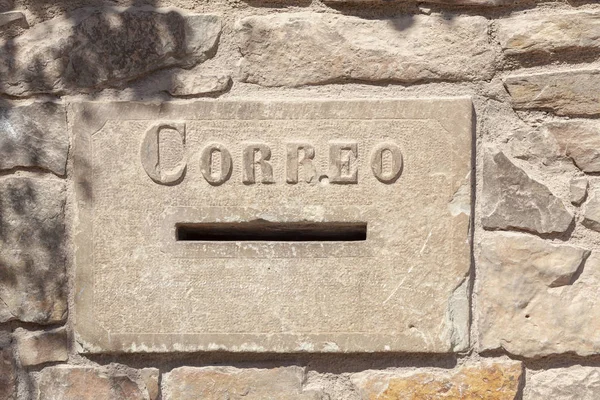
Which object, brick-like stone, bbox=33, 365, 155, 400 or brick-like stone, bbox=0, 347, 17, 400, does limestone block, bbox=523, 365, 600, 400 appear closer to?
brick-like stone, bbox=33, 365, 155, 400

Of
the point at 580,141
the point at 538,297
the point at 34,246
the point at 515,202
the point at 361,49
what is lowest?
the point at 538,297

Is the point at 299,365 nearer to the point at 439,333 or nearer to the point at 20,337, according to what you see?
the point at 439,333

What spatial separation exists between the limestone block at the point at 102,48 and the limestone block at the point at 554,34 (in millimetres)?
748

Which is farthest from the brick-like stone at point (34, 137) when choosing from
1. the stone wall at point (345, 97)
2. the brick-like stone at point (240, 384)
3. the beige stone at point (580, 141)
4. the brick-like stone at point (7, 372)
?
the beige stone at point (580, 141)

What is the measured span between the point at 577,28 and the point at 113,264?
131 cm

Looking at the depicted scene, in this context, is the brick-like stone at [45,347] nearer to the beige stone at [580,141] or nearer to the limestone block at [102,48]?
the limestone block at [102,48]

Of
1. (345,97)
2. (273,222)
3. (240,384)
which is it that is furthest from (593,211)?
(240,384)

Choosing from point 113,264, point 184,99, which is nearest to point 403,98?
point 184,99

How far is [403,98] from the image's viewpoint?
1.67 metres

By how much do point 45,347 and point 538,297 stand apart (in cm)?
127

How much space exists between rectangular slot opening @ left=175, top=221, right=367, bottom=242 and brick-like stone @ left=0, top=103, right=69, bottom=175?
0.37 meters

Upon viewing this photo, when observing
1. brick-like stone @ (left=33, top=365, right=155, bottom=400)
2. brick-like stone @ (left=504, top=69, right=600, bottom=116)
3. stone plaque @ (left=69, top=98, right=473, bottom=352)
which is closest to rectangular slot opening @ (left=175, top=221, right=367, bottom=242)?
stone plaque @ (left=69, top=98, right=473, bottom=352)

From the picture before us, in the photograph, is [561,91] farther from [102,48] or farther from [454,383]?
[102,48]

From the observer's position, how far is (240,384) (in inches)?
67.6
